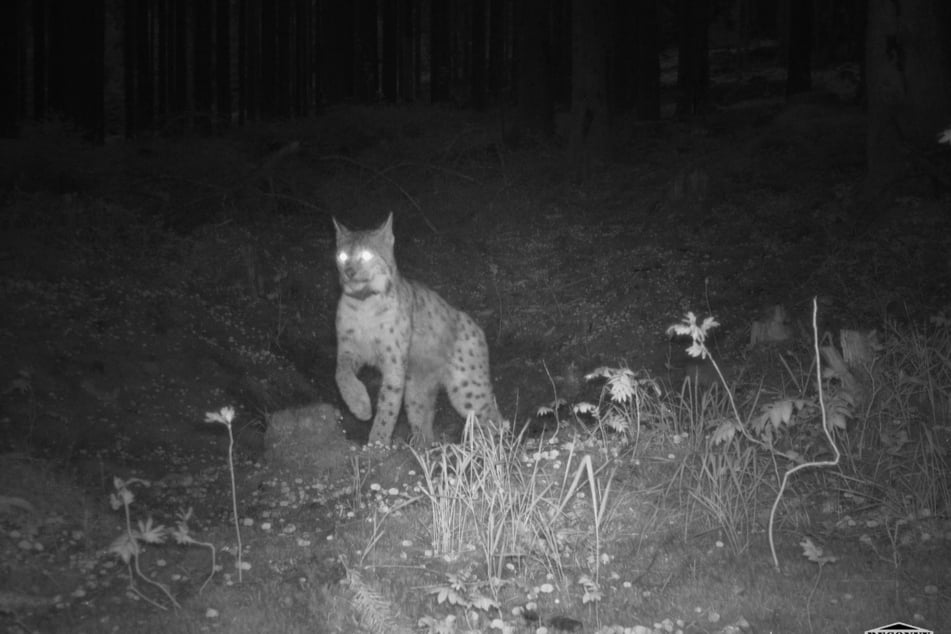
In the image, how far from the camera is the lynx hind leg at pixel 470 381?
1036cm

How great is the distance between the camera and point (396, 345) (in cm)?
977

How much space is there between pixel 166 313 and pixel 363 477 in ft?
14.4

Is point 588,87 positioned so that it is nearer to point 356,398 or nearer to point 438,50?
point 356,398

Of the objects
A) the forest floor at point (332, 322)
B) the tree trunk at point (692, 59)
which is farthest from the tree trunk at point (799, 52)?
the forest floor at point (332, 322)

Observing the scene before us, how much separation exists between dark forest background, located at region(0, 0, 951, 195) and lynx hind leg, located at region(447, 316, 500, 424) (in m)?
6.25

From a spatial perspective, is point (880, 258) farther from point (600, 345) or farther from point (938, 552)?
point (938, 552)

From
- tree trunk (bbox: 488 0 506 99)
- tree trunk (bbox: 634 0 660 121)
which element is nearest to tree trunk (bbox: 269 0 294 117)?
tree trunk (bbox: 488 0 506 99)

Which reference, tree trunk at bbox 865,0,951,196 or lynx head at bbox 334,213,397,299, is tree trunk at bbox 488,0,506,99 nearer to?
tree trunk at bbox 865,0,951,196

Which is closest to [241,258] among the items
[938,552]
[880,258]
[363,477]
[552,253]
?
[552,253]

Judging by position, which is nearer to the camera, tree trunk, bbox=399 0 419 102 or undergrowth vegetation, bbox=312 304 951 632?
undergrowth vegetation, bbox=312 304 951 632

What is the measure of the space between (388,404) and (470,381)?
3.55ft

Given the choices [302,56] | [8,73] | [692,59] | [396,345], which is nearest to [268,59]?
[302,56]

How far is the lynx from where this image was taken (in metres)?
9.63

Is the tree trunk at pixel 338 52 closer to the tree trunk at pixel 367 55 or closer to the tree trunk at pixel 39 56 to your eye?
the tree trunk at pixel 367 55
